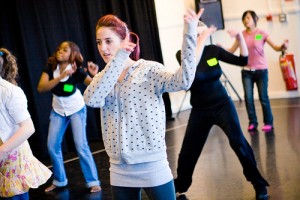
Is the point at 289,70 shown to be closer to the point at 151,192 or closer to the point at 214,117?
the point at 214,117

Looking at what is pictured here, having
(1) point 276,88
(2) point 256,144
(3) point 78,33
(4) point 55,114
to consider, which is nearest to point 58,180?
(4) point 55,114

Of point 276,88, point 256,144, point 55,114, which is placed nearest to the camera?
point 55,114

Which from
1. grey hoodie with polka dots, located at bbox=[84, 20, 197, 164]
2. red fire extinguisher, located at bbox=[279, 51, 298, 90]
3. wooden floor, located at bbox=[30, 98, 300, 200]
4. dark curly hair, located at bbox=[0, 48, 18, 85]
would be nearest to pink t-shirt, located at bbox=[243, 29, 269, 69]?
wooden floor, located at bbox=[30, 98, 300, 200]

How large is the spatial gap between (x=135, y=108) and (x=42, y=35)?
4507 millimetres

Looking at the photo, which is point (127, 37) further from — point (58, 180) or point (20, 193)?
point (58, 180)

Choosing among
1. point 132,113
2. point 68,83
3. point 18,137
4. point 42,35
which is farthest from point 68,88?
point 132,113

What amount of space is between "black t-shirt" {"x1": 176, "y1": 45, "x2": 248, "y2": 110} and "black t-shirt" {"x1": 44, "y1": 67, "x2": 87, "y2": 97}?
3.90 ft

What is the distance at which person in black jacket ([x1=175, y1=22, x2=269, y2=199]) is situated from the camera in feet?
12.0

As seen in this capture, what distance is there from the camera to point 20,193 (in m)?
2.49

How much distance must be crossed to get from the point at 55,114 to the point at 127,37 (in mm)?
2476

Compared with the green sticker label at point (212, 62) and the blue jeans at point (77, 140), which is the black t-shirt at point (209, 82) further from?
the blue jeans at point (77, 140)

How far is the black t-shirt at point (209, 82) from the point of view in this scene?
370 cm

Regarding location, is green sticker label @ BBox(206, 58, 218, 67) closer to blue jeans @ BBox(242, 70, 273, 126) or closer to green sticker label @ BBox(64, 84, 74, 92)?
green sticker label @ BBox(64, 84, 74, 92)

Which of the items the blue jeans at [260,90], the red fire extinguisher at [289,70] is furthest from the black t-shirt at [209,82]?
the red fire extinguisher at [289,70]
